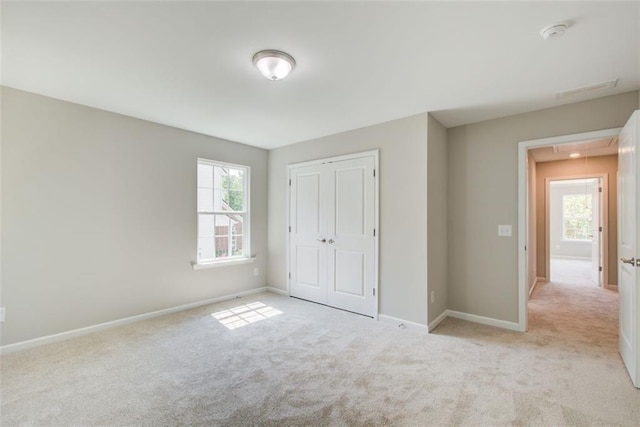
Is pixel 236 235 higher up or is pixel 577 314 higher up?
pixel 236 235

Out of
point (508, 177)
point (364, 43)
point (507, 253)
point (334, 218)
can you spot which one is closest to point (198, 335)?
point (334, 218)

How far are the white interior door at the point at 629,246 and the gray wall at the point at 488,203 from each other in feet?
2.27

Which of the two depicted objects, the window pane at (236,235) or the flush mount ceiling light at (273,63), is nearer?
the flush mount ceiling light at (273,63)

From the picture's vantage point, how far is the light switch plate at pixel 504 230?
3.33 m

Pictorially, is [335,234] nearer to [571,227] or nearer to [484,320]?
[484,320]

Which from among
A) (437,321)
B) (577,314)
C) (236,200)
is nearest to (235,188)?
(236,200)

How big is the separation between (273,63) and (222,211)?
2.74 m

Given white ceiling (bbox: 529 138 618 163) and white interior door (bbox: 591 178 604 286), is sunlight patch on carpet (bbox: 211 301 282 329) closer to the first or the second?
white ceiling (bbox: 529 138 618 163)

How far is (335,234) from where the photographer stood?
4.02m

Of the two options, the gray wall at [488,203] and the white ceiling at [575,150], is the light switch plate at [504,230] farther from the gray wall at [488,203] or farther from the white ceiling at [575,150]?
the white ceiling at [575,150]

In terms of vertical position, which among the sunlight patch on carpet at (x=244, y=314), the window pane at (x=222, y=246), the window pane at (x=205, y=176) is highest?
the window pane at (x=205, y=176)

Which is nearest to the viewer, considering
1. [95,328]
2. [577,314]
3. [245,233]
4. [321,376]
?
[321,376]

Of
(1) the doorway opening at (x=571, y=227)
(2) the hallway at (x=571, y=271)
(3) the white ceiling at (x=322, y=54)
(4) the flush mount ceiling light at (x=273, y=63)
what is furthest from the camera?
(1) the doorway opening at (x=571, y=227)

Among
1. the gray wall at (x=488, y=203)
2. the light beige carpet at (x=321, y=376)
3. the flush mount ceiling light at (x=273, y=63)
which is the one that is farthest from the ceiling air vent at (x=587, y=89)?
the flush mount ceiling light at (x=273, y=63)
